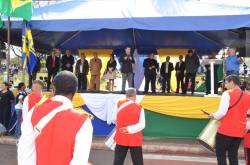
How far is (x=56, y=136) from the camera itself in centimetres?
278

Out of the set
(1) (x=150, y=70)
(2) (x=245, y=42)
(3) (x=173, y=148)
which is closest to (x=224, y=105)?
(3) (x=173, y=148)

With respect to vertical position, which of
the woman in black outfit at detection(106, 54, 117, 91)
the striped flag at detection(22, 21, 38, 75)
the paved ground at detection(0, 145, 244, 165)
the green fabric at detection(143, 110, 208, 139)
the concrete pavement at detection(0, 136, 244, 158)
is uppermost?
the striped flag at detection(22, 21, 38, 75)

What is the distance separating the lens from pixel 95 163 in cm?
823

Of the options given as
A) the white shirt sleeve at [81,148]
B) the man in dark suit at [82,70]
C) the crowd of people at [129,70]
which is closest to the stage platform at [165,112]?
the crowd of people at [129,70]

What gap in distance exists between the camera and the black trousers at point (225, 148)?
619 centimetres

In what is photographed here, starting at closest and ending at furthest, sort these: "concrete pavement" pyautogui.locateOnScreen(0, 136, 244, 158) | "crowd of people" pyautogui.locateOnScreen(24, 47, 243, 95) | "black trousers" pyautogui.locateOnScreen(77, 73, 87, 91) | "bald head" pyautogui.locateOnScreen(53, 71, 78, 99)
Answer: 1. "bald head" pyautogui.locateOnScreen(53, 71, 78, 99)
2. "concrete pavement" pyautogui.locateOnScreen(0, 136, 244, 158)
3. "crowd of people" pyautogui.locateOnScreen(24, 47, 243, 95)
4. "black trousers" pyautogui.locateOnScreen(77, 73, 87, 91)

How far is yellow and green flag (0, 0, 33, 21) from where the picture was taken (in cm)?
1027

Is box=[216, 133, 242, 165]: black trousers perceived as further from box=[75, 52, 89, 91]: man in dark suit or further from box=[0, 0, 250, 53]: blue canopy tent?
box=[75, 52, 89, 91]: man in dark suit

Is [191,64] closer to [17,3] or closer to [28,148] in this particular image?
[17,3]

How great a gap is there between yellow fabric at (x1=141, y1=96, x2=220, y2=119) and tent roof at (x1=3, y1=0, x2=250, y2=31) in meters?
1.85

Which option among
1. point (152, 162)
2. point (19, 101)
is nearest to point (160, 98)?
point (152, 162)

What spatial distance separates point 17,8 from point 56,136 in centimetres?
825

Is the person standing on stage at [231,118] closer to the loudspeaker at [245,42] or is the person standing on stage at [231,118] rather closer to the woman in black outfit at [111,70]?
the loudspeaker at [245,42]

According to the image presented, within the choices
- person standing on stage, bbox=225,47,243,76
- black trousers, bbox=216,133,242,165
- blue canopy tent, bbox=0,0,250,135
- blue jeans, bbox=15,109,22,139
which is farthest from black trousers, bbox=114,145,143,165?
person standing on stage, bbox=225,47,243,76
